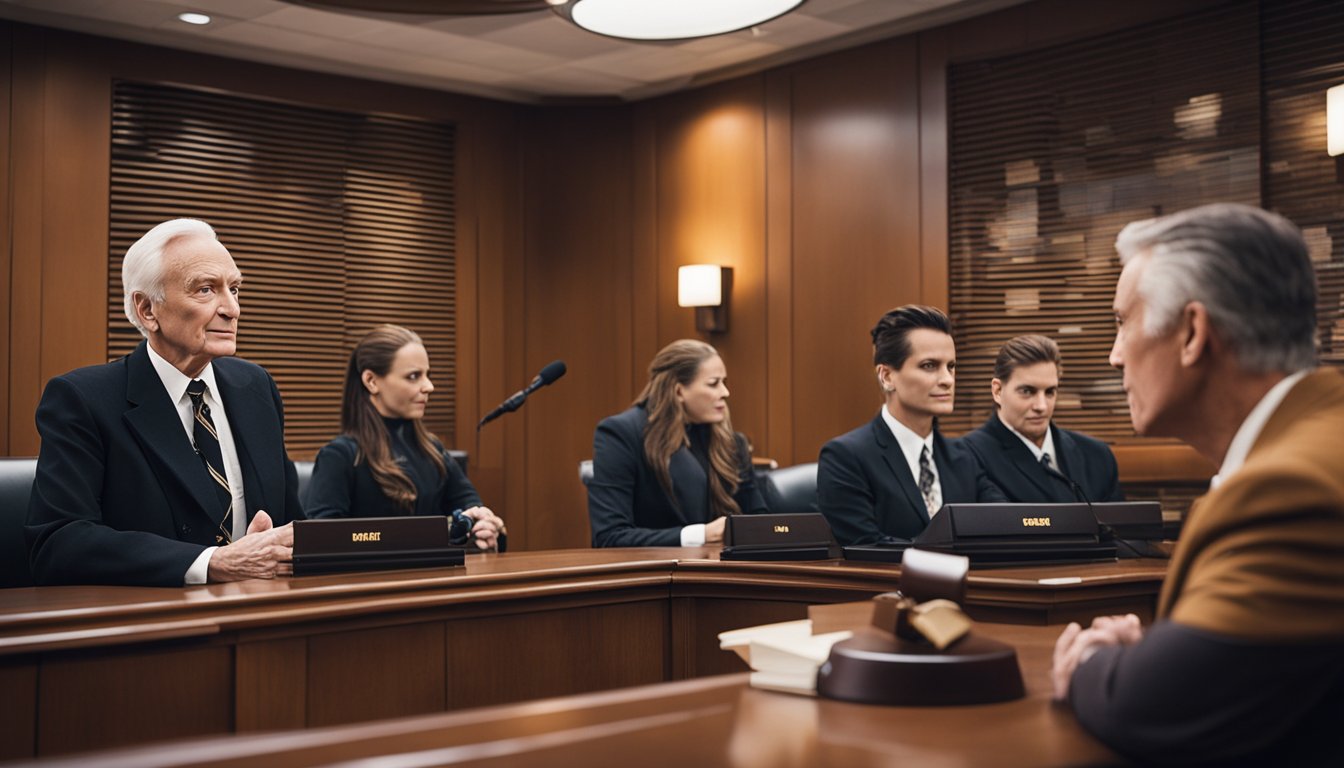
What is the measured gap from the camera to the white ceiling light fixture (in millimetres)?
4789

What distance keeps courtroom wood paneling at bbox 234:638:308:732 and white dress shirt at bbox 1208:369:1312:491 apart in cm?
152

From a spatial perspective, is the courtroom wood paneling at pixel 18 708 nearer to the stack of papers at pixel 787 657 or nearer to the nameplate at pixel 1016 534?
the stack of papers at pixel 787 657

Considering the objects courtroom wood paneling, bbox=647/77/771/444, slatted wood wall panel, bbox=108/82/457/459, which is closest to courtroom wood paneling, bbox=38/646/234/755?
slatted wood wall panel, bbox=108/82/457/459

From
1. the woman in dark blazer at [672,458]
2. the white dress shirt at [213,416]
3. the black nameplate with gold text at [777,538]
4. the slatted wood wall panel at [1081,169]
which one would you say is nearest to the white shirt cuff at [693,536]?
the woman in dark blazer at [672,458]

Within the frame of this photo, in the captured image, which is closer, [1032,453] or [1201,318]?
[1201,318]

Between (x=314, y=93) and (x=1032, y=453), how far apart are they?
4.34 metres

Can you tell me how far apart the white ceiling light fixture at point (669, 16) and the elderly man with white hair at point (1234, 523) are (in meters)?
3.76

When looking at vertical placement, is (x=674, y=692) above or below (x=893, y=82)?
below

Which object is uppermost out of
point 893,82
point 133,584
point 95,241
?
point 893,82

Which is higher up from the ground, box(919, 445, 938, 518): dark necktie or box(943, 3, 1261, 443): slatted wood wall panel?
box(943, 3, 1261, 443): slatted wood wall panel

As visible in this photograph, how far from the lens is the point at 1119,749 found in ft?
3.51

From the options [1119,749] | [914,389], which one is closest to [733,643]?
[1119,749]

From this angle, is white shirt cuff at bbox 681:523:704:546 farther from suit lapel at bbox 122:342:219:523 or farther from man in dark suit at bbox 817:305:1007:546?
suit lapel at bbox 122:342:219:523

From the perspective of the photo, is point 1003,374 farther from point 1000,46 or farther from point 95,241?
point 95,241
